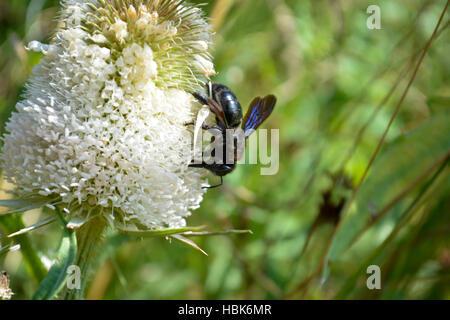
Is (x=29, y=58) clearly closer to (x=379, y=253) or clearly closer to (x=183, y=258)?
(x=183, y=258)

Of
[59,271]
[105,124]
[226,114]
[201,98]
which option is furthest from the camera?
[226,114]

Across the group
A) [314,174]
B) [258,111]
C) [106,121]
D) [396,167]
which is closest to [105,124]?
[106,121]

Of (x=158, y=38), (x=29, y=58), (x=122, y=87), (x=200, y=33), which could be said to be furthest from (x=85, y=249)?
(x=29, y=58)

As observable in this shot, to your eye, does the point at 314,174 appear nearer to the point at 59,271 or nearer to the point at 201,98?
the point at 201,98

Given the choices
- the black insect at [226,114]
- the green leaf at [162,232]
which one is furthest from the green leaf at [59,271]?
the black insect at [226,114]

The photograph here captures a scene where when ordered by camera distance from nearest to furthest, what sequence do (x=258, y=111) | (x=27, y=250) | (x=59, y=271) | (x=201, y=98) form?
1. (x=59, y=271)
2. (x=27, y=250)
3. (x=201, y=98)
4. (x=258, y=111)

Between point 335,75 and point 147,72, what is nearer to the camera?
point 147,72
